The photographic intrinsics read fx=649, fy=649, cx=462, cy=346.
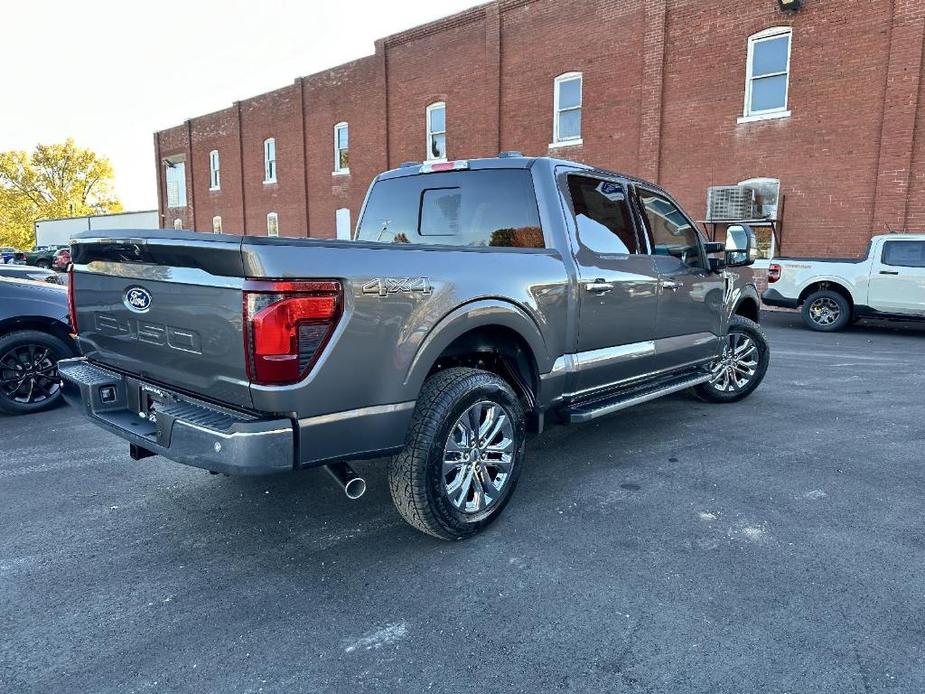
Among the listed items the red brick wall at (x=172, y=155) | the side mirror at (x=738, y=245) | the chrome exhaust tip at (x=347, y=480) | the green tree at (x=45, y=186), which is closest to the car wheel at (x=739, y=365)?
the side mirror at (x=738, y=245)

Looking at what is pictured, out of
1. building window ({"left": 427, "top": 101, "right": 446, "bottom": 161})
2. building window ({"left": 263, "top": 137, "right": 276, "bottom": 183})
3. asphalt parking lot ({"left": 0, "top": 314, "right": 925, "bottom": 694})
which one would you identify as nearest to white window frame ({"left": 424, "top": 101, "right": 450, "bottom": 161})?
building window ({"left": 427, "top": 101, "right": 446, "bottom": 161})

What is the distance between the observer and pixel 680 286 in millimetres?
5023

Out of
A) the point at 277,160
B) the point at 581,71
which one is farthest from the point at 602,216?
the point at 277,160

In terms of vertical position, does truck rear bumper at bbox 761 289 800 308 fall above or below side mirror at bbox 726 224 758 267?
below

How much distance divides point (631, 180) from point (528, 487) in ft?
7.95

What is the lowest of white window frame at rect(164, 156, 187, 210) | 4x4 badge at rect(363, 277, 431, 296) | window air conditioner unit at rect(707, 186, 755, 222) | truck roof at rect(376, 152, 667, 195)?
4x4 badge at rect(363, 277, 431, 296)

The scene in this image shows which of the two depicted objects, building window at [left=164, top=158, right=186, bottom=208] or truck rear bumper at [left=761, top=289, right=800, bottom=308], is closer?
truck rear bumper at [left=761, top=289, right=800, bottom=308]

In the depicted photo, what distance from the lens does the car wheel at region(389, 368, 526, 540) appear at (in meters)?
3.06

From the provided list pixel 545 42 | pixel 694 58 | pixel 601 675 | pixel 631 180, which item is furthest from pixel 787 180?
pixel 601 675

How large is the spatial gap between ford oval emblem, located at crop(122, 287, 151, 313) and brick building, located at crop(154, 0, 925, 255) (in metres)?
14.8

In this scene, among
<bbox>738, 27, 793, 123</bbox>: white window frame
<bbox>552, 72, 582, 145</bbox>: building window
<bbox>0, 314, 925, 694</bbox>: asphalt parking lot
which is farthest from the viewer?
<bbox>552, 72, 582, 145</bbox>: building window

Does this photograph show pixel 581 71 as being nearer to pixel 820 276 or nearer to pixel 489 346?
pixel 820 276

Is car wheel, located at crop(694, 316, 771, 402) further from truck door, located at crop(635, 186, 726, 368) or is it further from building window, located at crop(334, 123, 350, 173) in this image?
building window, located at crop(334, 123, 350, 173)

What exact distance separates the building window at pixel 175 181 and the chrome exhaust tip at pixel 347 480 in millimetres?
34922
